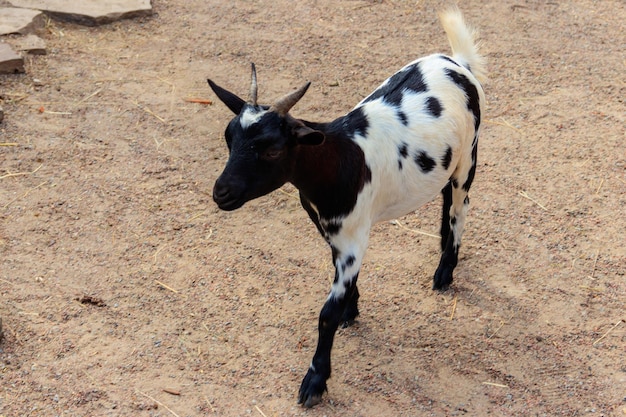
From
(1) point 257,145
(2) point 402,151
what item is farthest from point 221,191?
(2) point 402,151

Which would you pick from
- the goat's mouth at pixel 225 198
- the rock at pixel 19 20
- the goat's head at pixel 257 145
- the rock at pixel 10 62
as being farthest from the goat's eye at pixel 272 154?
the rock at pixel 19 20

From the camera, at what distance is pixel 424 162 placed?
4652 mm

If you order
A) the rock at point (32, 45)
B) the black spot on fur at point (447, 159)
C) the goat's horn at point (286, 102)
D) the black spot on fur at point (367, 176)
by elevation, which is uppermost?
the goat's horn at point (286, 102)

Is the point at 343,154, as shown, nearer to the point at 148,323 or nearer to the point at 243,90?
the point at 148,323

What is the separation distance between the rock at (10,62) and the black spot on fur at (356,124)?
4.04m

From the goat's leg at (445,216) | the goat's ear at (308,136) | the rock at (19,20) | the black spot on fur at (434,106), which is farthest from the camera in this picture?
the rock at (19,20)

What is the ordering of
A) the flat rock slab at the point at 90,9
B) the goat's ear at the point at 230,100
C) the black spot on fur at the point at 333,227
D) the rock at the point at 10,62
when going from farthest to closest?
the flat rock slab at the point at 90,9 → the rock at the point at 10,62 → the black spot on fur at the point at 333,227 → the goat's ear at the point at 230,100

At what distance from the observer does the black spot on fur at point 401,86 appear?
477 centimetres

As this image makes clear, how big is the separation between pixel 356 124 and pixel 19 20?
191 inches

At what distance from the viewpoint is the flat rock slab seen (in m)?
8.28

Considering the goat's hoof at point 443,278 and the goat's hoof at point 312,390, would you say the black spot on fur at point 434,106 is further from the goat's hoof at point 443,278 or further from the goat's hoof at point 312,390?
the goat's hoof at point 312,390

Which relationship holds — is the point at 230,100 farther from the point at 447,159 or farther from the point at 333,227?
the point at 447,159

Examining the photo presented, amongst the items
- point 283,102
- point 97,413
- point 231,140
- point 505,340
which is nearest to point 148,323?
point 97,413

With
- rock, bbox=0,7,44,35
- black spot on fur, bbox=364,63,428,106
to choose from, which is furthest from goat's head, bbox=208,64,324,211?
rock, bbox=0,7,44,35
